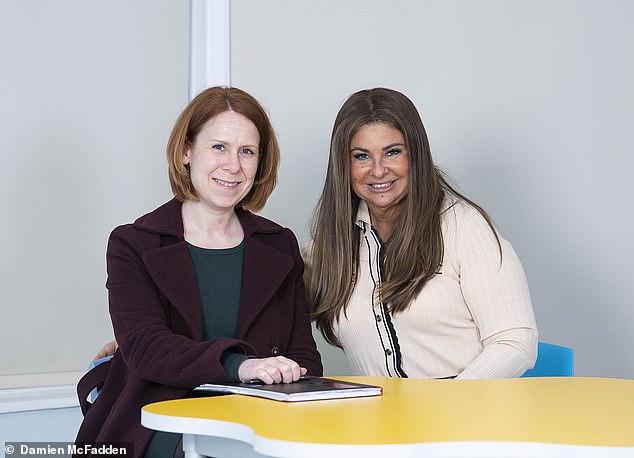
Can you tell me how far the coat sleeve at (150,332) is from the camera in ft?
6.33

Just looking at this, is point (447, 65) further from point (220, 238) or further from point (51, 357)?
point (51, 357)

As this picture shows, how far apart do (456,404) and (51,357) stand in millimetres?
2447

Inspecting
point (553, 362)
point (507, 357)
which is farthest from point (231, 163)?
point (553, 362)

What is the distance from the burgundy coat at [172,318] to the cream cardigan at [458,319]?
0.26 meters

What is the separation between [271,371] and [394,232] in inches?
38.4

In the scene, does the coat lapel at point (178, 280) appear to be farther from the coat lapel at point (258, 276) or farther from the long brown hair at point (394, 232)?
the long brown hair at point (394, 232)

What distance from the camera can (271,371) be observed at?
70.4 inches

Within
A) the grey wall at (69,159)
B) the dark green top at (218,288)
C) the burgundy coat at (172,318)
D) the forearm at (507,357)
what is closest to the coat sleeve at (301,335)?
the burgundy coat at (172,318)

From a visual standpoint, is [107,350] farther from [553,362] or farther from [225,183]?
[553,362]

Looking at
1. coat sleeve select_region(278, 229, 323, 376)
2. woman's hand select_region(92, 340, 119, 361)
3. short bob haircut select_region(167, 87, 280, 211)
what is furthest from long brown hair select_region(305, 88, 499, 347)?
woman's hand select_region(92, 340, 119, 361)

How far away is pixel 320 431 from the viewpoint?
1.23 m

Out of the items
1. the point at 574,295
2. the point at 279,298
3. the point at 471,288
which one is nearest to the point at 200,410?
the point at 279,298

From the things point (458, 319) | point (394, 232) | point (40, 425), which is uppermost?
point (394, 232)

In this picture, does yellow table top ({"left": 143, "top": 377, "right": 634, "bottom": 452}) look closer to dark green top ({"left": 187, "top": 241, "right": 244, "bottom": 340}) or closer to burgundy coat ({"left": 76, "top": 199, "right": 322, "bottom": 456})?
burgundy coat ({"left": 76, "top": 199, "right": 322, "bottom": 456})
